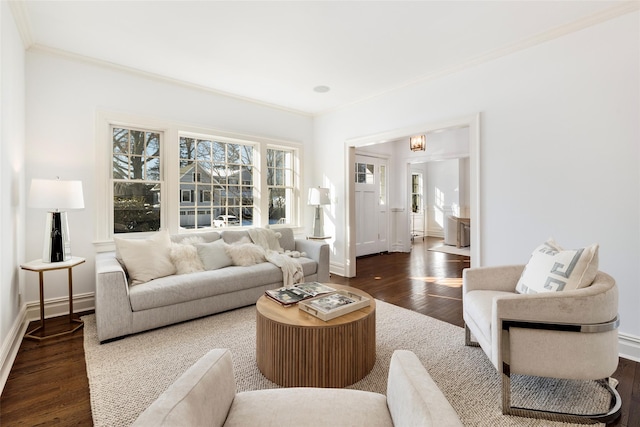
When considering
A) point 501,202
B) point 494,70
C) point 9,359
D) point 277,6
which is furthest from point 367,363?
point 494,70

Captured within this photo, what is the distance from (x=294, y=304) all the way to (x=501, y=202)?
2358 millimetres

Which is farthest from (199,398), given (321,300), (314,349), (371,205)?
(371,205)

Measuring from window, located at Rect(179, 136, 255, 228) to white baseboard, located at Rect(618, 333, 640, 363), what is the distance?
4230 mm

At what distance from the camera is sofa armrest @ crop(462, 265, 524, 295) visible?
2322 millimetres

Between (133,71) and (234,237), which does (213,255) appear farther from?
(133,71)

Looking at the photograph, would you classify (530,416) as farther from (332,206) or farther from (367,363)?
(332,206)

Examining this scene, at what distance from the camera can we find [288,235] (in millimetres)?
4379

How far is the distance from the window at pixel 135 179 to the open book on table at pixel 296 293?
2258 mm

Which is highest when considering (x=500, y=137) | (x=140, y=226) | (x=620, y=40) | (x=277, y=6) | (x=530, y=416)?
(x=277, y=6)

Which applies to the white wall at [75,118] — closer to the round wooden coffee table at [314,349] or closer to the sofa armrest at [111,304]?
the sofa armrest at [111,304]

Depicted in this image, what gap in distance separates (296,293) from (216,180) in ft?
8.48

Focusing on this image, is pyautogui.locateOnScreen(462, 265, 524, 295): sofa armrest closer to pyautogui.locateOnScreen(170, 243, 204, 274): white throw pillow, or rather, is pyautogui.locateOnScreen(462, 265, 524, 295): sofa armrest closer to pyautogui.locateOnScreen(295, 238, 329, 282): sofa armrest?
pyautogui.locateOnScreen(295, 238, 329, 282): sofa armrest

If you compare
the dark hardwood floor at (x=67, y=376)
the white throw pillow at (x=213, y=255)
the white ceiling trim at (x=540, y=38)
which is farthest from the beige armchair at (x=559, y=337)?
the white throw pillow at (x=213, y=255)

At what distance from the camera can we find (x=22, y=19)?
249 centimetres
